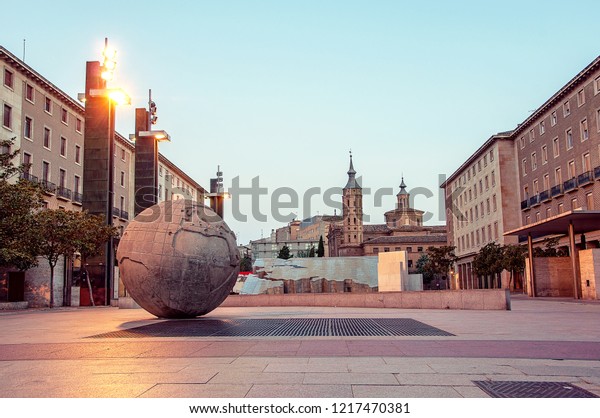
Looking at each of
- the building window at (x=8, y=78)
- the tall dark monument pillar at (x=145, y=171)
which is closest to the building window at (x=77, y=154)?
the building window at (x=8, y=78)

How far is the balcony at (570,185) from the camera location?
48.8m

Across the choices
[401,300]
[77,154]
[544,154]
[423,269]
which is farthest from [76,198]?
[423,269]

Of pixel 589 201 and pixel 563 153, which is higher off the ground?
pixel 563 153

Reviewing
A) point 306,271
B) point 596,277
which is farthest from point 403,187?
point 596,277

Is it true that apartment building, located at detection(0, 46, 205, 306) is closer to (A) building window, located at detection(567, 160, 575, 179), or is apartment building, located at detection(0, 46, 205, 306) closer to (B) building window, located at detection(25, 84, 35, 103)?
(B) building window, located at detection(25, 84, 35, 103)

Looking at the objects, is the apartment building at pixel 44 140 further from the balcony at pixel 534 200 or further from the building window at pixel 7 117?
the balcony at pixel 534 200

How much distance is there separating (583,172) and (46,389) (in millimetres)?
49639

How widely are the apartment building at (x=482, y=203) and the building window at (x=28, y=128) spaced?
1760 inches

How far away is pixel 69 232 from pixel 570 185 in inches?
1625

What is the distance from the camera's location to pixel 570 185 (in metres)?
49.7

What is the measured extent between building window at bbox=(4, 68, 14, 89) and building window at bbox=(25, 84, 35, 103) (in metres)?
2.24

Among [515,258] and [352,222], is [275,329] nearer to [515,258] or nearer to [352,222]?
[515,258]

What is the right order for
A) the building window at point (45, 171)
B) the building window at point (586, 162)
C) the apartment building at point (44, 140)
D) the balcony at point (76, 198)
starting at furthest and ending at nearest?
the balcony at point (76, 198)
the building window at point (586, 162)
the building window at point (45, 171)
the apartment building at point (44, 140)

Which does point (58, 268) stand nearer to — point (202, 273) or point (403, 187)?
point (202, 273)
